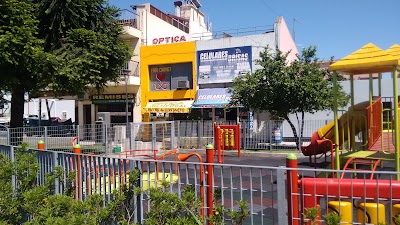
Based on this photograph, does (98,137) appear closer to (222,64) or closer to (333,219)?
(222,64)

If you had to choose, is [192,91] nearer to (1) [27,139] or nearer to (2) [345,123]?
(1) [27,139]

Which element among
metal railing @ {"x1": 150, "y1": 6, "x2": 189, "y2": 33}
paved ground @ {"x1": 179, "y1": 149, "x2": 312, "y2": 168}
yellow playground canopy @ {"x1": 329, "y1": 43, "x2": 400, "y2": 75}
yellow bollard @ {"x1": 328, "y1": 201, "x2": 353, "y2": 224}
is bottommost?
paved ground @ {"x1": 179, "y1": 149, "x2": 312, "y2": 168}

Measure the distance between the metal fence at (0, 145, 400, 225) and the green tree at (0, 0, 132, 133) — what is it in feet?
32.0

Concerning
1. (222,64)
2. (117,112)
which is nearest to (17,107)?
(117,112)

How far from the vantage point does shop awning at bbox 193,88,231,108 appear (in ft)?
77.5

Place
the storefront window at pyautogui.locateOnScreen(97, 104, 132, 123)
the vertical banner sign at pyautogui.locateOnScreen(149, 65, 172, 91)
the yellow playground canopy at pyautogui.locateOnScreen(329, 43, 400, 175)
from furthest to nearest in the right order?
the storefront window at pyautogui.locateOnScreen(97, 104, 132, 123), the vertical banner sign at pyautogui.locateOnScreen(149, 65, 172, 91), the yellow playground canopy at pyautogui.locateOnScreen(329, 43, 400, 175)

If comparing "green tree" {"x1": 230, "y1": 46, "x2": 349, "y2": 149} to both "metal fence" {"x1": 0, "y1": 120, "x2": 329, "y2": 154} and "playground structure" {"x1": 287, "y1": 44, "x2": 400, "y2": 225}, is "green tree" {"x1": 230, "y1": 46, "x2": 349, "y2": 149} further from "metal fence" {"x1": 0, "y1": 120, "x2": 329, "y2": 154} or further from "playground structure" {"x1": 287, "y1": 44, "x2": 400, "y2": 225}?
"playground structure" {"x1": 287, "y1": 44, "x2": 400, "y2": 225}

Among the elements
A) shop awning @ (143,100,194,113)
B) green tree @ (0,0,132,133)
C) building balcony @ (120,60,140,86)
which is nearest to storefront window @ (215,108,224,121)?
shop awning @ (143,100,194,113)

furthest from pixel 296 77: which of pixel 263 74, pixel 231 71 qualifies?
pixel 231 71

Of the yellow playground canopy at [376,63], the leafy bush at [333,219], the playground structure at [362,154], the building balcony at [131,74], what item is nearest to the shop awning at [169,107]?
the building balcony at [131,74]

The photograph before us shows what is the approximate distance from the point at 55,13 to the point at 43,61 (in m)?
2.78

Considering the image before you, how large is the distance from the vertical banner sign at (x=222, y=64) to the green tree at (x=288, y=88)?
3.81 metres

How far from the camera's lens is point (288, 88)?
18.5 meters

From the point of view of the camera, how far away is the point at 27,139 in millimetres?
13195
